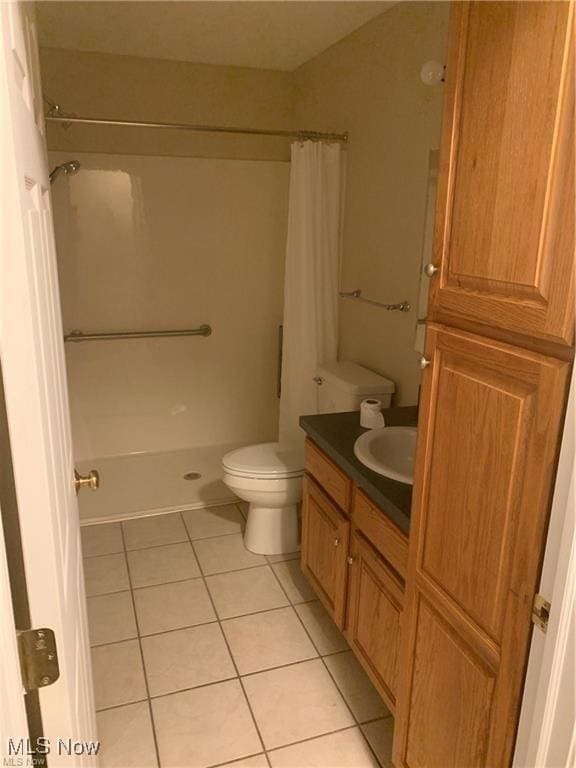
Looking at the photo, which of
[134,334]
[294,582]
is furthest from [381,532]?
[134,334]

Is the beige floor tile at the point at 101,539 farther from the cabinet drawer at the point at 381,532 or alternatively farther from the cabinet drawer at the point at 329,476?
the cabinet drawer at the point at 381,532

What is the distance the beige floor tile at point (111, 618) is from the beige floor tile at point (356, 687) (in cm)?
81

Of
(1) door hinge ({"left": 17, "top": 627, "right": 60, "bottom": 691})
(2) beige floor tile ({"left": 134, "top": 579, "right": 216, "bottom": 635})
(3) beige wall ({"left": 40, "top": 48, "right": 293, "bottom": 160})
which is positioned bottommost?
(2) beige floor tile ({"left": 134, "top": 579, "right": 216, "bottom": 635})

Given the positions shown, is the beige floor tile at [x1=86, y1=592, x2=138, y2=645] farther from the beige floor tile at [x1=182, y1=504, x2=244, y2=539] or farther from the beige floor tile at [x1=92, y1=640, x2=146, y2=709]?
the beige floor tile at [x1=182, y1=504, x2=244, y2=539]

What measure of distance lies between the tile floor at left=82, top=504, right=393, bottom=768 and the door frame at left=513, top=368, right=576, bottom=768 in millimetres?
950

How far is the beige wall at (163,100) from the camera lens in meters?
3.03

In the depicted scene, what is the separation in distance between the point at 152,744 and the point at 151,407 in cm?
219

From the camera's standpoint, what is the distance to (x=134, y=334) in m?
3.46

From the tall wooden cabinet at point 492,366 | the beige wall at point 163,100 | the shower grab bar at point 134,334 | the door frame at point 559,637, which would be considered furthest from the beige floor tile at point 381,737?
the beige wall at point 163,100

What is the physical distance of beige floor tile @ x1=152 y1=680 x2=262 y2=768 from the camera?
5.71 ft

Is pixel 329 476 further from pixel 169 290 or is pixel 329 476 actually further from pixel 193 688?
pixel 169 290

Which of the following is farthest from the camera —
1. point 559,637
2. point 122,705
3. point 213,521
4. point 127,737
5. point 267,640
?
point 213,521

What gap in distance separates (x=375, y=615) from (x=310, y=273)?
1752 mm

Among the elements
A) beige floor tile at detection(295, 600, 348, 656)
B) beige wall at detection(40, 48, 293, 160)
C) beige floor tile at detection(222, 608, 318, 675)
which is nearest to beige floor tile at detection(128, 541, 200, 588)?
beige floor tile at detection(222, 608, 318, 675)
